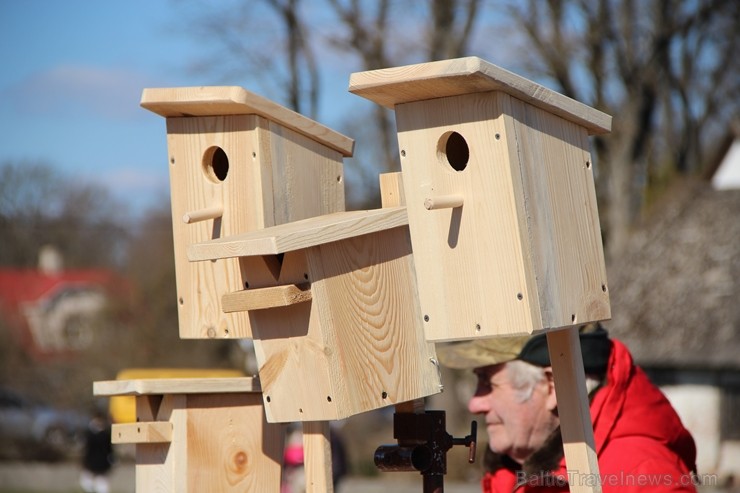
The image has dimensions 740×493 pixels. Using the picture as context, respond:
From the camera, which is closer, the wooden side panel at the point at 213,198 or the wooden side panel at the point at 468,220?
the wooden side panel at the point at 468,220

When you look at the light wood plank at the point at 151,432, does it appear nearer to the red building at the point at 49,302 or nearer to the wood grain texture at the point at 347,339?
the wood grain texture at the point at 347,339

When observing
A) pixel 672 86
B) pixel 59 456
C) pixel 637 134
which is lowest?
pixel 59 456

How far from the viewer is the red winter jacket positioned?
3439mm

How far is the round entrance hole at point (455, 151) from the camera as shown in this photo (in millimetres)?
3078

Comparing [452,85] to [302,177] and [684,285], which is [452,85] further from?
[684,285]

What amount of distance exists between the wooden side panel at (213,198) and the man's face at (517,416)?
0.97 metres

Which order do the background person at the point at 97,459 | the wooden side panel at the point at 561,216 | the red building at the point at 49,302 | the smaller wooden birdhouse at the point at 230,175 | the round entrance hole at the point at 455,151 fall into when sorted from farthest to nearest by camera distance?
the red building at the point at 49,302
the background person at the point at 97,459
the smaller wooden birdhouse at the point at 230,175
the round entrance hole at the point at 455,151
the wooden side panel at the point at 561,216

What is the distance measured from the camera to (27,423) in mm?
23953

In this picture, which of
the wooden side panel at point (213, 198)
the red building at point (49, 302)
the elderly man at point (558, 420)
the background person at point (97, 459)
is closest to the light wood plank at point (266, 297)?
the wooden side panel at point (213, 198)

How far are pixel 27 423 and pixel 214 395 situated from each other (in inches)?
853

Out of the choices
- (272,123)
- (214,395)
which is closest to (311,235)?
(272,123)

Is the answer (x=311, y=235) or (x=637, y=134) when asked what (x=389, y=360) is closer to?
(x=311, y=235)

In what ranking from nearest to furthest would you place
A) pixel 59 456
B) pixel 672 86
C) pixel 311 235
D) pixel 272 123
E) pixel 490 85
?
pixel 490 85 → pixel 311 235 → pixel 272 123 → pixel 59 456 → pixel 672 86

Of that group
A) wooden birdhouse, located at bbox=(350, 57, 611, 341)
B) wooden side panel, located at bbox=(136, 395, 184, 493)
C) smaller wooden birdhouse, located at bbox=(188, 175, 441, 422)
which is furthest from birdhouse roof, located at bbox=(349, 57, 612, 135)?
wooden side panel, located at bbox=(136, 395, 184, 493)
